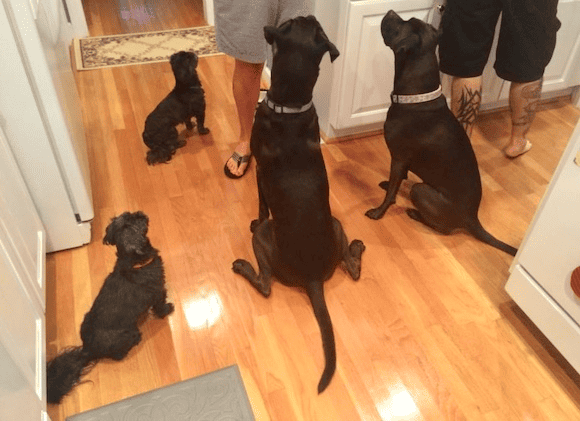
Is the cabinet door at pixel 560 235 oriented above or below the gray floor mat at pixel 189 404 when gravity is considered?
above

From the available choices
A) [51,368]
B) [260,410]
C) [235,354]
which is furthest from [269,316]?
[51,368]

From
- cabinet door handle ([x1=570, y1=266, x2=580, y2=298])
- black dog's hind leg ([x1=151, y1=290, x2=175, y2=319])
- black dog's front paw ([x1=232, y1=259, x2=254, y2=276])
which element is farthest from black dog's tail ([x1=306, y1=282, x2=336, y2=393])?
cabinet door handle ([x1=570, y1=266, x2=580, y2=298])

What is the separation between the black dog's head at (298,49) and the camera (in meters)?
1.64

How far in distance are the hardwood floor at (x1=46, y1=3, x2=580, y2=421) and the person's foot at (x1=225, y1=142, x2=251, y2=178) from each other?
0.05 meters

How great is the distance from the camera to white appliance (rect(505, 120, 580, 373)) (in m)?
1.44

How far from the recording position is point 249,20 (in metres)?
2.07

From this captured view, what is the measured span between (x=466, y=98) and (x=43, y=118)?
2.04 m

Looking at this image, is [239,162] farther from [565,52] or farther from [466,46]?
[565,52]

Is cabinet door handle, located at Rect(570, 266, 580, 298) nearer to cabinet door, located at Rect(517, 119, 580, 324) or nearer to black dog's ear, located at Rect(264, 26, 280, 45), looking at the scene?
cabinet door, located at Rect(517, 119, 580, 324)

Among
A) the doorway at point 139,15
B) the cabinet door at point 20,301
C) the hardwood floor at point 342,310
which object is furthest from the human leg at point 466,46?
the doorway at point 139,15

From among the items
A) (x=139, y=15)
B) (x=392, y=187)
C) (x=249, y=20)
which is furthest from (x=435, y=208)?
(x=139, y=15)

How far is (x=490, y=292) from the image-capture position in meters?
1.99

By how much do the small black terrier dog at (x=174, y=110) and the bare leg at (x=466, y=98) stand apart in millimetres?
1401

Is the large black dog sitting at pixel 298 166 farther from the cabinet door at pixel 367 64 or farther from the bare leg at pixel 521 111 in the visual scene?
the bare leg at pixel 521 111
